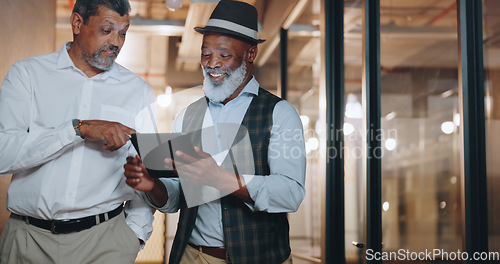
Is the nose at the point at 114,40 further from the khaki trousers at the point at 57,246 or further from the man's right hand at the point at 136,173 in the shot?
the khaki trousers at the point at 57,246

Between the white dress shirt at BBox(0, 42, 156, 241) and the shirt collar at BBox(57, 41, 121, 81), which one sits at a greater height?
the shirt collar at BBox(57, 41, 121, 81)

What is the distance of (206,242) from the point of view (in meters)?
1.78

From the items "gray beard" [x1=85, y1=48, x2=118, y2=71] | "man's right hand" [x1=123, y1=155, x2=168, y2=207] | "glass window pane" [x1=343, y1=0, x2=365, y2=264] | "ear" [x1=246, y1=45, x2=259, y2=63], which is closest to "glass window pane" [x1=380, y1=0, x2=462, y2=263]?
"glass window pane" [x1=343, y1=0, x2=365, y2=264]

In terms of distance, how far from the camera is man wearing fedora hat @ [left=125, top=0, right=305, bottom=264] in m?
1.67

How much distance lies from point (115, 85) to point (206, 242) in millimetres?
653

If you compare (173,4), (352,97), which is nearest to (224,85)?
(352,97)

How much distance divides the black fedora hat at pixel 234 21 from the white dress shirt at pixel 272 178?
0.65 feet

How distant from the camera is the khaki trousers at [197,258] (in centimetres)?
176

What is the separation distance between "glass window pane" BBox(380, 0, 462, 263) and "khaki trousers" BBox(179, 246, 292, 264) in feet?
4.34

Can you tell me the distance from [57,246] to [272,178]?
2.42ft

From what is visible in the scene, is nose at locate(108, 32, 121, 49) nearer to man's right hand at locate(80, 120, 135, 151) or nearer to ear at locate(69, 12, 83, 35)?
ear at locate(69, 12, 83, 35)

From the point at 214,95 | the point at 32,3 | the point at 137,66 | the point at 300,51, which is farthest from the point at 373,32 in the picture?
the point at 137,66

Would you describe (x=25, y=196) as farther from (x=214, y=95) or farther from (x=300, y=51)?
(x=300, y=51)

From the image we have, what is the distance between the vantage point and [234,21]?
191 centimetres
